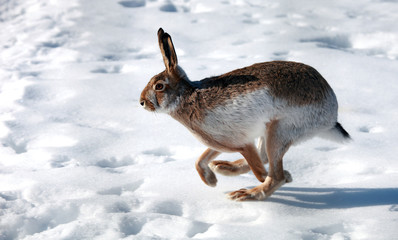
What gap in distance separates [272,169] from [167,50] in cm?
116

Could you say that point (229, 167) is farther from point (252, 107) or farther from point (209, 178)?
point (252, 107)

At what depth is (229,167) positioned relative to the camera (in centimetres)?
416

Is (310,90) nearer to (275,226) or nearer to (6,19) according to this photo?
(275,226)

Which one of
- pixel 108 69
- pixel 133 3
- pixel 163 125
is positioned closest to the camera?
pixel 163 125

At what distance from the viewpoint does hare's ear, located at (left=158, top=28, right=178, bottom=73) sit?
12.4 ft

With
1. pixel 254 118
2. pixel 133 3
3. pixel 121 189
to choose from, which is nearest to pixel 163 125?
pixel 121 189

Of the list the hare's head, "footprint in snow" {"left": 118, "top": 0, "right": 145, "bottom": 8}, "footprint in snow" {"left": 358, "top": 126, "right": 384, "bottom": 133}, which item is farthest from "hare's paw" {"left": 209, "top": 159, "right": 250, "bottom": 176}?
"footprint in snow" {"left": 118, "top": 0, "right": 145, "bottom": 8}

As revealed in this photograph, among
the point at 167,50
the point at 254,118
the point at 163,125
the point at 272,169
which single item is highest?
the point at 167,50

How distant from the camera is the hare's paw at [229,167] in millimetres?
4133

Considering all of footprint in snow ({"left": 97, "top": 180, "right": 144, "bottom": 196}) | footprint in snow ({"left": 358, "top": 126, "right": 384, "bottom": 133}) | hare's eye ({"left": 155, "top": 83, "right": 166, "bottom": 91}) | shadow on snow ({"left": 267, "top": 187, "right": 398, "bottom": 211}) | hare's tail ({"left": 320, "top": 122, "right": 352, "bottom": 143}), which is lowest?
footprint in snow ({"left": 97, "top": 180, "right": 144, "bottom": 196})

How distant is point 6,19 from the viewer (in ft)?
30.2

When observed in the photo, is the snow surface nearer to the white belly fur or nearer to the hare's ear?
the white belly fur

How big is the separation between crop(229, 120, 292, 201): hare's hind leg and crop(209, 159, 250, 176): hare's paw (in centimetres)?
29

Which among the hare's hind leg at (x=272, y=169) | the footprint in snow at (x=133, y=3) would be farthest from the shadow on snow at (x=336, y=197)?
the footprint in snow at (x=133, y=3)
